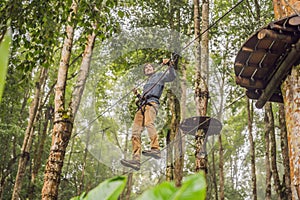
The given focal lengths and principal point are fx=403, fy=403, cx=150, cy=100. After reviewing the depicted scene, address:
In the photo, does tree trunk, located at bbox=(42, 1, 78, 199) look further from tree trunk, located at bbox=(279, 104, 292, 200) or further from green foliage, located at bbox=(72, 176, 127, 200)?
tree trunk, located at bbox=(279, 104, 292, 200)

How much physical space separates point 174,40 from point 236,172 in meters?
11.7

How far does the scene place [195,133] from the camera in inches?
208

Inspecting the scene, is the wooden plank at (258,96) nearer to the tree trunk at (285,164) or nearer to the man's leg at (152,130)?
the man's leg at (152,130)

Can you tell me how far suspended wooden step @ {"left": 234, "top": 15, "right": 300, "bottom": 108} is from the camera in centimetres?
→ 275

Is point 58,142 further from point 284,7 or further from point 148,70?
point 284,7

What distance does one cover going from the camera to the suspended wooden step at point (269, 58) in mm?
→ 2750

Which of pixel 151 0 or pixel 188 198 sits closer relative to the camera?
pixel 188 198

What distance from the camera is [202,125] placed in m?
5.14

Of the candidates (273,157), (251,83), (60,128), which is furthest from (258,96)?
(273,157)

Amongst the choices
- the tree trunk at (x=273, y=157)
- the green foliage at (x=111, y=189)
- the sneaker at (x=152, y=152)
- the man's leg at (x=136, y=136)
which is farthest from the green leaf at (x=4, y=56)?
the tree trunk at (x=273, y=157)

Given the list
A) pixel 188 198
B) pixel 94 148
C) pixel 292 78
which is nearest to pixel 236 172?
pixel 94 148

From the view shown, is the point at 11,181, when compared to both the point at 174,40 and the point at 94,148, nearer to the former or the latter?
the point at 94,148

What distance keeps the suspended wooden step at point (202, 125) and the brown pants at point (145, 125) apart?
638 mm

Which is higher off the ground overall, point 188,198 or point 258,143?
point 258,143
